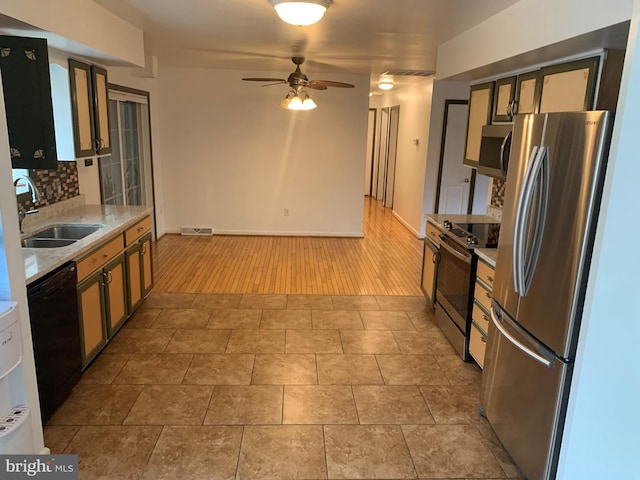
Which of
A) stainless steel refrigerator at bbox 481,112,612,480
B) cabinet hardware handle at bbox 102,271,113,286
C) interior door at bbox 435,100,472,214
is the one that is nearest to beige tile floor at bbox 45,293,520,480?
stainless steel refrigerator at bbox 481,112,612,480

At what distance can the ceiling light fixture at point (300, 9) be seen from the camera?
105 inches

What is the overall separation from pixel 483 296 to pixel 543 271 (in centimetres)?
103

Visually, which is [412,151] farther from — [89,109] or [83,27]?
[83,27]

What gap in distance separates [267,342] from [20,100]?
2379 millimetres

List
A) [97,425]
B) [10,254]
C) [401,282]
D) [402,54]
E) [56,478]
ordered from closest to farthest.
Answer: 1. [10,254]
2. [56,478]
3. [97,425]
4. [402,54]
5. [401,282]

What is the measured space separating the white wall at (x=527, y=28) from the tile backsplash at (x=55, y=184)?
354 cm

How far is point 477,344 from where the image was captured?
3.20 meters

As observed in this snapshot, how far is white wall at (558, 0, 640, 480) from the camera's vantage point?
57.9 inches

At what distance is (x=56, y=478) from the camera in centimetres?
213

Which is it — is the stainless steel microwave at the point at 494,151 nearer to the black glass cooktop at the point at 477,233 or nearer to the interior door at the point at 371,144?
the black glass cooktop at the point at 477,233

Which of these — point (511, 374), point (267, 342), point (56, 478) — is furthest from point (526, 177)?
point (56, 478)

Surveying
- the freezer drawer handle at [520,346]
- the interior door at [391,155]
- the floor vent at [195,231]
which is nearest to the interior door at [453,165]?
the interior door at [391,155]

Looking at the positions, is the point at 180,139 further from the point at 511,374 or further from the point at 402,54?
the point at 511,374

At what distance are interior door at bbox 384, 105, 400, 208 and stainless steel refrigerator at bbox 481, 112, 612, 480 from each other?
23.2 ft
